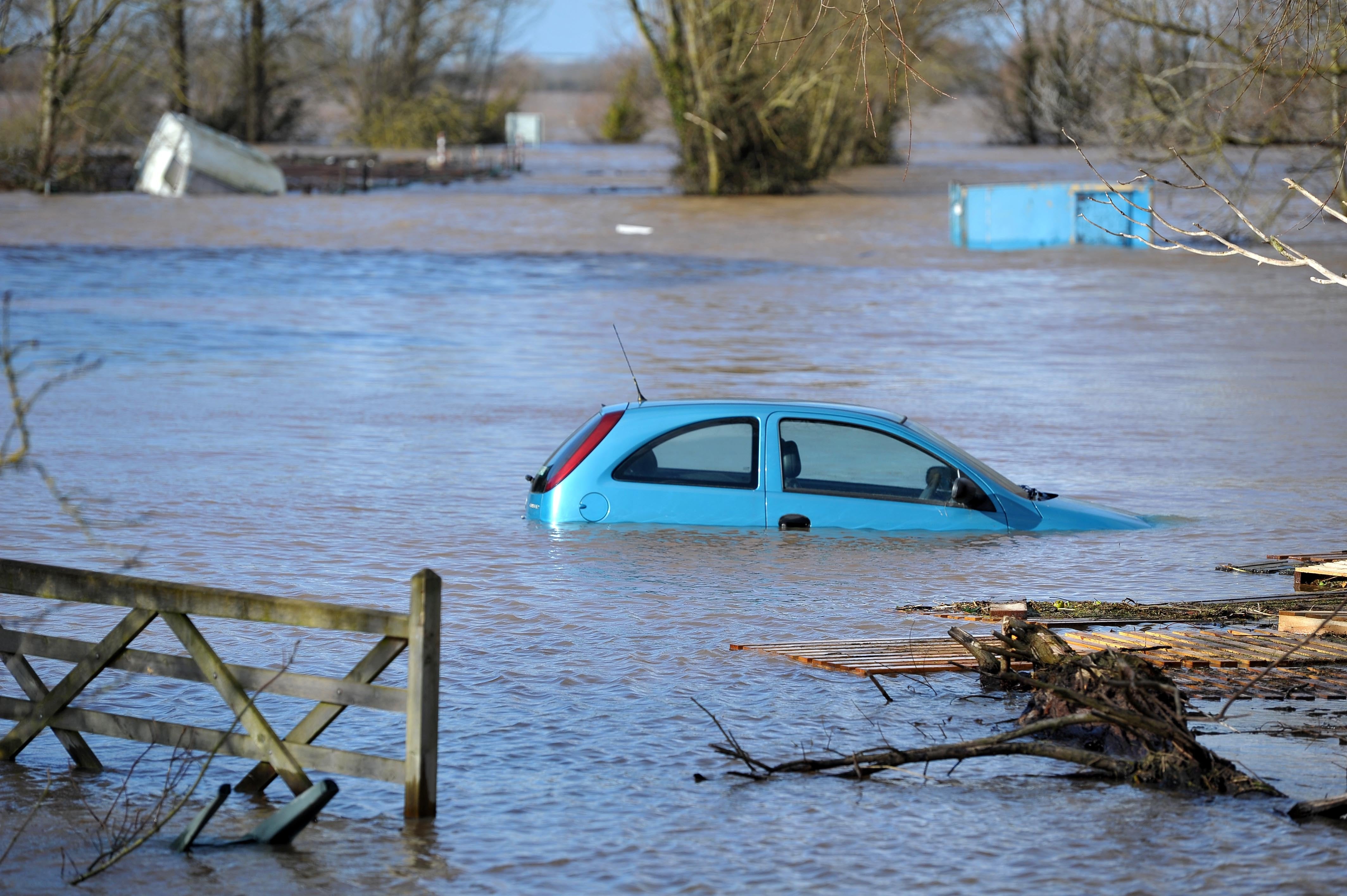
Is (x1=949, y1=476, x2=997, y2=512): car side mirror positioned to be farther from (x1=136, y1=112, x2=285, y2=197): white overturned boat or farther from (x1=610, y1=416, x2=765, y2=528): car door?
(x1=136, y1=112, x2=285, y2=197): white overturned boat

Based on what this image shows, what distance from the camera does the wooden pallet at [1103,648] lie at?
27.0 feet

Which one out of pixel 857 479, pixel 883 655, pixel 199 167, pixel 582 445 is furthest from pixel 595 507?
pixel 199 167

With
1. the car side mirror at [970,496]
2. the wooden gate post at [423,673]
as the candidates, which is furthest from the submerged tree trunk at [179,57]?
the wooden gate post at [423,673]

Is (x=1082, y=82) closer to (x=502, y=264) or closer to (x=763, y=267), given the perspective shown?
(x=763, y=267)

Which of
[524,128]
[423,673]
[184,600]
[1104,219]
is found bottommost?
[423,673]

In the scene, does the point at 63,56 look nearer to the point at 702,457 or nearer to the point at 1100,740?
the point at 702,457

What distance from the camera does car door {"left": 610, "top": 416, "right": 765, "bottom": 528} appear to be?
1105cm

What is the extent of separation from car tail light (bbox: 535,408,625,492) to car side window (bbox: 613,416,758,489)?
23 centimetres

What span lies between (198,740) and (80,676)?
20.6 inches

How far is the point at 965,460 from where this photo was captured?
11.3 meters

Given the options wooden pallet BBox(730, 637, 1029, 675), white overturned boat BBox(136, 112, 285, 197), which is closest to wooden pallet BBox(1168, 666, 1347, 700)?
→ wooden pallet BBox(730, 637, 1029, 675)

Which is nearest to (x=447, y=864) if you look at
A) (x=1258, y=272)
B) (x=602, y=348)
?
(x=602, y=348)

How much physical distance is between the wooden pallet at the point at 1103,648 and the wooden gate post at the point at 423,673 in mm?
2766

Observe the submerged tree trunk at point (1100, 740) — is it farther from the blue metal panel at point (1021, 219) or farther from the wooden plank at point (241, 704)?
the blue metal panel at point (1021, 219)
